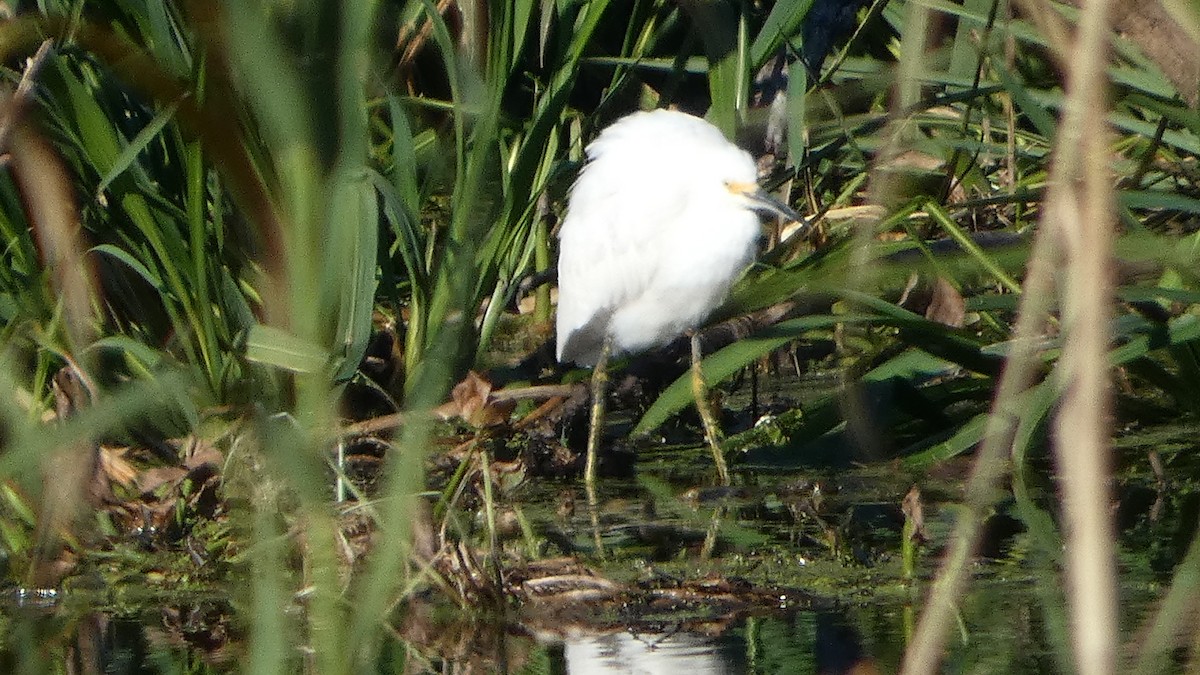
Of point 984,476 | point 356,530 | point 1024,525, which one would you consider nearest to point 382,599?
point 984,476

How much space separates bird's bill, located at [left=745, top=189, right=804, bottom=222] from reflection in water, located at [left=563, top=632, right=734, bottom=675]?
1.90m

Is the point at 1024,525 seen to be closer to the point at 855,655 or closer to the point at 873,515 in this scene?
the point at 873,515

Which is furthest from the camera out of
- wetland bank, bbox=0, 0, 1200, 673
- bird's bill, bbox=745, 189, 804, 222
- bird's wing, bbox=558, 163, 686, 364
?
bird's wing, bbox=558, 163, 686, 364

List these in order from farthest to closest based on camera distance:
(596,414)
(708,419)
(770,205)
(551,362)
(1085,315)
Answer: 1. (551,362)
2. (770,205)
3. (596,414)
4. (708,419)
5. (1085,315)

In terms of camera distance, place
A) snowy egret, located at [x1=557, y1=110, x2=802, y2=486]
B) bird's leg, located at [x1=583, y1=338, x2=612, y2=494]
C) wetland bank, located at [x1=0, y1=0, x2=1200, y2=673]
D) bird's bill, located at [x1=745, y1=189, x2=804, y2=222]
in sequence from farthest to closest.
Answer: snowy egret, located at [x1=557, y1=110, x2=802, y2=486] → bird's bill, located at [x1=745, y1=189, x2=804, y2=222] → bird's leg, located at [x1=583, y1=338, x2=612, y2=494] → wetland bank, located at [x1=0, y1=0, x2=1200, y2=673]

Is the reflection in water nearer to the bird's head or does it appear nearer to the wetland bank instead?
the wetland bank

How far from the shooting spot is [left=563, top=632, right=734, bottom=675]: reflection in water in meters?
2.38

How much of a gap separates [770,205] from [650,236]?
1.68 ft

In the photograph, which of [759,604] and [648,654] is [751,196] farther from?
[648,654]

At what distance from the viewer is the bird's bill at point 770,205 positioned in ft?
14.3

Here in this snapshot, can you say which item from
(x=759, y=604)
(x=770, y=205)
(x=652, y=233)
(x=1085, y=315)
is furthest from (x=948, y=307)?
(x=1085, y=315)

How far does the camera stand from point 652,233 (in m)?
4.81

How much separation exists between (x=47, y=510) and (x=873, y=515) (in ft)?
6.90

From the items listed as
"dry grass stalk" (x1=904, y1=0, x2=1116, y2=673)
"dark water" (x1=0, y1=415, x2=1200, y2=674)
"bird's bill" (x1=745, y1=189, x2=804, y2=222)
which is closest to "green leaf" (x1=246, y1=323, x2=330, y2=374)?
"dry grass stalk" (x1=904, y1=0, x2=1116, y2=673)
